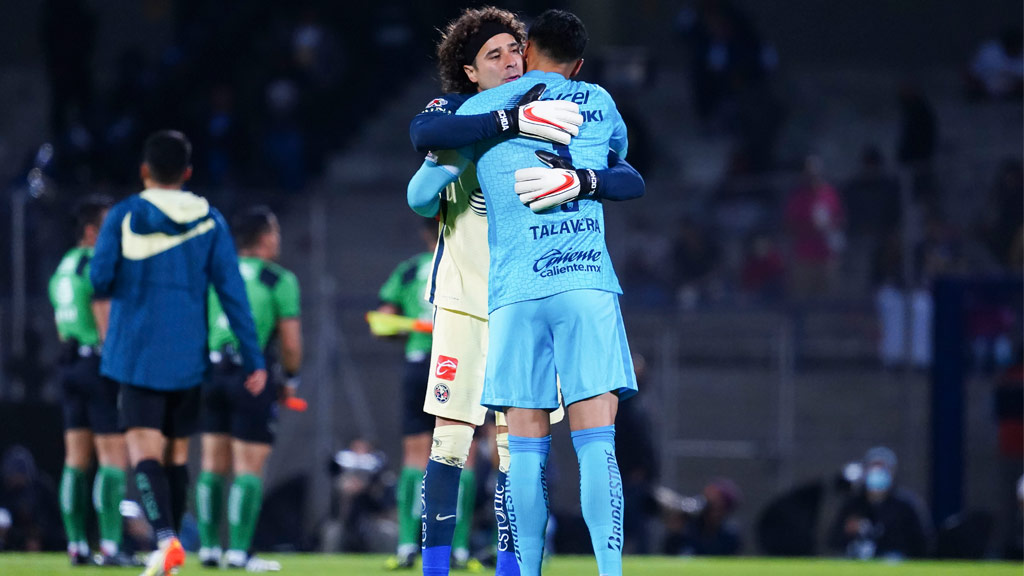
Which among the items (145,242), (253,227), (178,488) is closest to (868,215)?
(253,227)

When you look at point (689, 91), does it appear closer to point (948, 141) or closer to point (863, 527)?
point (948, 141)

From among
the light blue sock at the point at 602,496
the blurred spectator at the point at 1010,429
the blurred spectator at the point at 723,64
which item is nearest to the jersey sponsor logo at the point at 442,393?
the light blue sock at the point at 602,496

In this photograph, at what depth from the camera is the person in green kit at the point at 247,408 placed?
9.29 m

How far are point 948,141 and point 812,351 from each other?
5.83m

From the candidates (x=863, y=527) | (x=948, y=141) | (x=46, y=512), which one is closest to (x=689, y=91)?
(x=948, y=141)

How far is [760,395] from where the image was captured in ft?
50.4

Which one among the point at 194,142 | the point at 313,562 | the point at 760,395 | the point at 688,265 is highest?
the point at 194,142

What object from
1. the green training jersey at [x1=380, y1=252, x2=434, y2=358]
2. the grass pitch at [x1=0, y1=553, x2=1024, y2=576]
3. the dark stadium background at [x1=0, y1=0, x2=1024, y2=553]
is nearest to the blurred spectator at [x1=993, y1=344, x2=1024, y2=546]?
the dark stadium background at [x1=0, y1=0, x2=1024, y2=553]

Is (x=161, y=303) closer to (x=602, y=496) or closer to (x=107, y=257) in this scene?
(x=107, y=257)

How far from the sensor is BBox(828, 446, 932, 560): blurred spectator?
1251 centimetres

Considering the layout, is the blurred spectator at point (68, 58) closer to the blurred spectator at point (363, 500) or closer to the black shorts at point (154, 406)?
the blurred spectator at point (363, 500)

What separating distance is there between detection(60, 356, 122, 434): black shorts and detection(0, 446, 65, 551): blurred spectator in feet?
8.68

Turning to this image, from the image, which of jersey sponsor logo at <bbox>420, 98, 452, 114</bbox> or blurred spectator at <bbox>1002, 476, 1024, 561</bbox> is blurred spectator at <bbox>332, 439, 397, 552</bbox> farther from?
jersey sponsor logo at <bbox>420, 98, 452, 114</bbox>

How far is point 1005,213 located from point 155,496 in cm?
886
